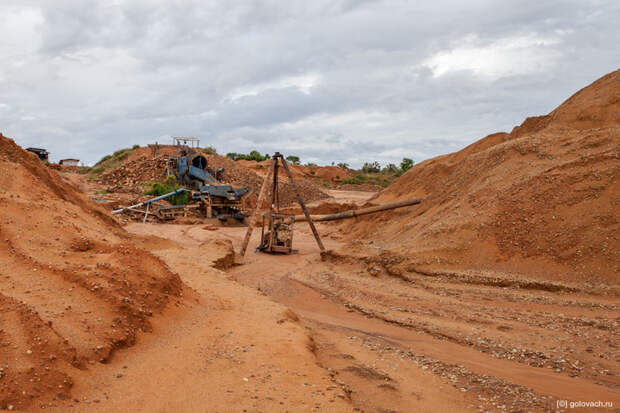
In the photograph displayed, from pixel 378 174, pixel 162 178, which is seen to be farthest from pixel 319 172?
pixel 162 178

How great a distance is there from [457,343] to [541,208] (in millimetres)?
4545

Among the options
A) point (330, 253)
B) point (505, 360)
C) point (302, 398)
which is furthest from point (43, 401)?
point (330, 253)

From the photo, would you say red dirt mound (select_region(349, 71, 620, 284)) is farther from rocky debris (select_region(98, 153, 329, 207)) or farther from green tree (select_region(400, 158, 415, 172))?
green tree (select_region(400, 158, 415, 172))

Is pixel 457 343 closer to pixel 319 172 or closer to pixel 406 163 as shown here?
pixel 319 172

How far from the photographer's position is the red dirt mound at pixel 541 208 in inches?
300

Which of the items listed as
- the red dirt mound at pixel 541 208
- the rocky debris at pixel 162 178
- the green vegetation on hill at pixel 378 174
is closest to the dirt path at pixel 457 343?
the red dirt mound at pixel 541 208

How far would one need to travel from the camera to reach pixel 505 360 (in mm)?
4922

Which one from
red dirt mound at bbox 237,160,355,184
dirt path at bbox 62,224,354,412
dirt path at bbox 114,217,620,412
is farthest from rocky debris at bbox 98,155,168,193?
dirt path at bbox 62,224,354,412

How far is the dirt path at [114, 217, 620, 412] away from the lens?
163 inches

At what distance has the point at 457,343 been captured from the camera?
18.1 ft

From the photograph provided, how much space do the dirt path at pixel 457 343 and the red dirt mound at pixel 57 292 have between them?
2.16 m

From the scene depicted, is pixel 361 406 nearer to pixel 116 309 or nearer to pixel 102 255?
pixel 116 309

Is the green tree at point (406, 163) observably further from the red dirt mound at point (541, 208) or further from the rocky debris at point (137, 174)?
the red dirt mound at point (541, 208)

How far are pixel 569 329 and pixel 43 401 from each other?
5802 mm
